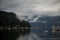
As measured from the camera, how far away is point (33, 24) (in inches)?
59.8

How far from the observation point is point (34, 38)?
1.50 metres

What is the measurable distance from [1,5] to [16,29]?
376 mm

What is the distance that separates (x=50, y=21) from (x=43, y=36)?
0.22 meters

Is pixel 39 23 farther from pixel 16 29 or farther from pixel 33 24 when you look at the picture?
pixel 16 29

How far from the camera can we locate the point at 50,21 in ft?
4.99

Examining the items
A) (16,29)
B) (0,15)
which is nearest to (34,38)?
(16,29)

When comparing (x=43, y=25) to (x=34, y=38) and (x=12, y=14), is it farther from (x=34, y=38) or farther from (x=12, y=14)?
(x=12, y=14)

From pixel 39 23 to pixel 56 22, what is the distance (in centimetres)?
22

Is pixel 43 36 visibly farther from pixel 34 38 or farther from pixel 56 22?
pixel 56 22

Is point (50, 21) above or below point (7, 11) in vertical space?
below

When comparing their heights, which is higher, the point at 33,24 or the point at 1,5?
the point at 1,5

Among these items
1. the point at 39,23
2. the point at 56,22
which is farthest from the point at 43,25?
the point at 56,22

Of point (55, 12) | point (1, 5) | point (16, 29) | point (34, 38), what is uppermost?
point (1, 5)

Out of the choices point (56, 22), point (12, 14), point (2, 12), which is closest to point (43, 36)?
point (56, 22)
